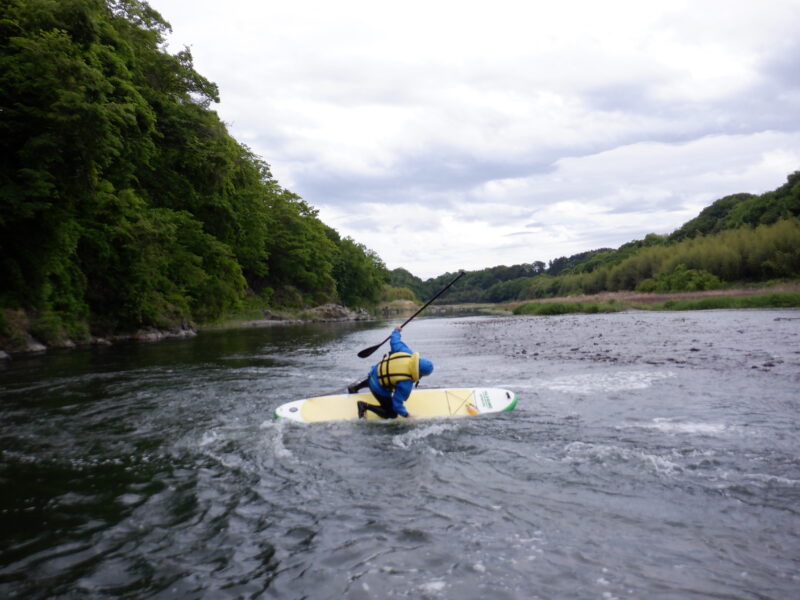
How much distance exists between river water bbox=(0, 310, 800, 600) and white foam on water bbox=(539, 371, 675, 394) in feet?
0.47

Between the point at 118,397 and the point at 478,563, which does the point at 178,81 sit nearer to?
the point at 118,397

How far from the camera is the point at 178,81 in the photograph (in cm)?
2909

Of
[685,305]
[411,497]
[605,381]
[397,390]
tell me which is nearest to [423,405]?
[397,390]

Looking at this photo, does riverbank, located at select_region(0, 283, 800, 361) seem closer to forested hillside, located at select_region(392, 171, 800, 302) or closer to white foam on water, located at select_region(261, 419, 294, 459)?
forested hillside, located at select_region(392, 171, 800, 302)

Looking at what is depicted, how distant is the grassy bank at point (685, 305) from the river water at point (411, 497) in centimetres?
2905

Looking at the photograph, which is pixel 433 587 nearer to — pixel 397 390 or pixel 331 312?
pixel 397 390

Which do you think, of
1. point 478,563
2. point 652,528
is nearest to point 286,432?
point 478,563

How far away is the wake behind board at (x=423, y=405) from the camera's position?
8.55 m

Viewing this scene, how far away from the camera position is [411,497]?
509 centimetres

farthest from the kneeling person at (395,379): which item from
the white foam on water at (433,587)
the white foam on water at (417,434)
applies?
the white foam on water at (433,587)

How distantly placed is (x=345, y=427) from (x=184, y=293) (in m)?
24.5

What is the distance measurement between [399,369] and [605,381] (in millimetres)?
5549

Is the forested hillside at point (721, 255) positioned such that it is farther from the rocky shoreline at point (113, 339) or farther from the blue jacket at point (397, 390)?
the blue jacket at point (397, 390)

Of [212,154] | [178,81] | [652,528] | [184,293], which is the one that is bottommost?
[652,528]
